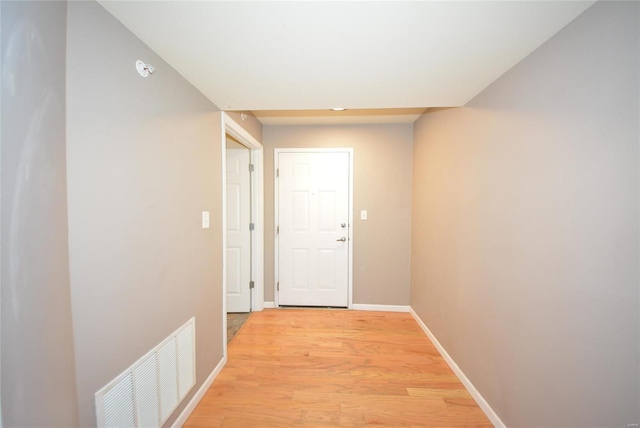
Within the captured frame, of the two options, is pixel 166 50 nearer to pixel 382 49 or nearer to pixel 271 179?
pixel 382 49

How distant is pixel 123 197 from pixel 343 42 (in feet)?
4.04

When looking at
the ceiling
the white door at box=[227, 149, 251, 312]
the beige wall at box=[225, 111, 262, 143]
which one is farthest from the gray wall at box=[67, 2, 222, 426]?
the white door at box=[227, 149, 251, 312]

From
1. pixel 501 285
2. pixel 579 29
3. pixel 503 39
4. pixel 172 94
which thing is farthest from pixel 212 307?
pixel 579 29

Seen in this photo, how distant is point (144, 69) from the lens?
115cm

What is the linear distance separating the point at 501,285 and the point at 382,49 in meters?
1.50

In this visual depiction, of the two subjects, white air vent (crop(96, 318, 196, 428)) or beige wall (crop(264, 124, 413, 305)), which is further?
beige wall (crop(264, 124, 413, 305))

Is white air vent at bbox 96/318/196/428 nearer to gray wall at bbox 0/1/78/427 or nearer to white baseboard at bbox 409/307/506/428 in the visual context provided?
gray wall at bbox 0/1/78/427

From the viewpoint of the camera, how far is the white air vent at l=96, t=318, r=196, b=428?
0.99m

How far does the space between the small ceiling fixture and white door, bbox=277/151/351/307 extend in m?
1.93

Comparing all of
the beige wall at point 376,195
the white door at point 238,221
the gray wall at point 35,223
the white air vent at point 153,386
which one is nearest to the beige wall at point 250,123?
the beige wall at point 376,195

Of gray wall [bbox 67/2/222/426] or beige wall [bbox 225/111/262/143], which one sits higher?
beige wall [bbox 225/111/262/143]

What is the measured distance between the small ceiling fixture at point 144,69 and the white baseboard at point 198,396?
1925mm

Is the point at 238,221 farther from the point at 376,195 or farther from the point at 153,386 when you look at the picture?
the point at 153,386

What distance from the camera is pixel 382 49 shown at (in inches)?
46.4
